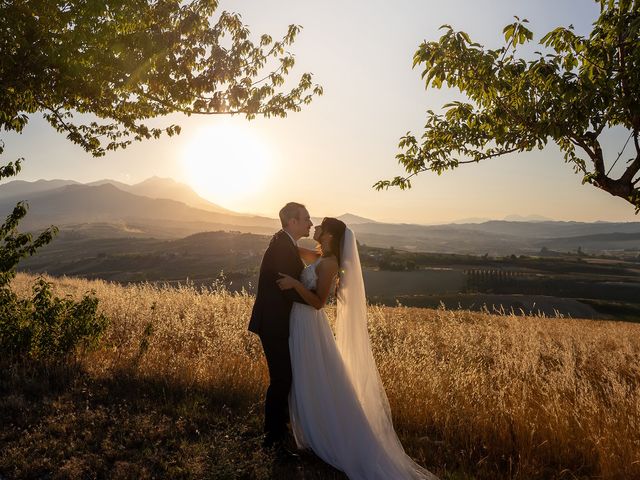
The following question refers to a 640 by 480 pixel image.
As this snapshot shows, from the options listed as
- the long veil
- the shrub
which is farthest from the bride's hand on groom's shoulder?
the shrub

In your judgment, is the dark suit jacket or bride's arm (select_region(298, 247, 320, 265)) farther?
bride's arm (select_region(298, 247, 320, 265))

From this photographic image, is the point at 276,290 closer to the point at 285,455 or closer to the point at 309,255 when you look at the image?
the point at 309,255

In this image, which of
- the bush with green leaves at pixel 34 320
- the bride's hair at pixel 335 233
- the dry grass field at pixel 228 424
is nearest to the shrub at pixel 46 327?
the bush with green leaves at pixel 34 320

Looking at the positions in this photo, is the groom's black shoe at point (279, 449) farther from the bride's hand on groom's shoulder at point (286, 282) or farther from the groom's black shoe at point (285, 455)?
the bride's hand on groom's shoulder at point (286, 282)

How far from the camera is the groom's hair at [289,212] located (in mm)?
4535

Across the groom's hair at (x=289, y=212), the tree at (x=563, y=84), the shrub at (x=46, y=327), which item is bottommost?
the shrub at (x=46, y=327)

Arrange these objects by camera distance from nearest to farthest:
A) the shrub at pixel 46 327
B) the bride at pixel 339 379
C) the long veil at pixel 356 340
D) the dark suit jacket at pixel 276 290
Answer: the bride at pixel 339 379 → the dark suit jacket at pixel 276 290 → the long veil at pixel 356 340 → the shrub at pixel 46 327

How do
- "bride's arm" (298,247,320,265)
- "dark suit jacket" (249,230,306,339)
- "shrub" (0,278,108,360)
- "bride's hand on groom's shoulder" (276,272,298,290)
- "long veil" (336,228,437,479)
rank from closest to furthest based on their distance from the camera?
"bride's hand on groom's shoulder" (276,272,298,290), "dark suit jacket" (249,230,306,339), "long veil" (336,228,437,479), "bride's arm" (298,247,320,265), "shrub" (0,278,108,360)

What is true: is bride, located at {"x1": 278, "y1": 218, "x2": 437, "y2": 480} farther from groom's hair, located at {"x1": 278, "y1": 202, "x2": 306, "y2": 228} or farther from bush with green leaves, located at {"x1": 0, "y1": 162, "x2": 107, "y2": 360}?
bush with green leaves, located at {"x1": 0, "y1": 162, "x2": 107, "y2": 360}

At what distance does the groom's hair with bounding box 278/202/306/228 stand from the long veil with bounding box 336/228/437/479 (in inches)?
22.6

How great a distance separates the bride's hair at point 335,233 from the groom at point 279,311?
8.5 inches

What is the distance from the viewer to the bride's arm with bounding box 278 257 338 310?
4.30m

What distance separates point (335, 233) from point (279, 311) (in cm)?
98

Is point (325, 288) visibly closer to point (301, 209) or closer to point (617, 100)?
point (301, 209)
